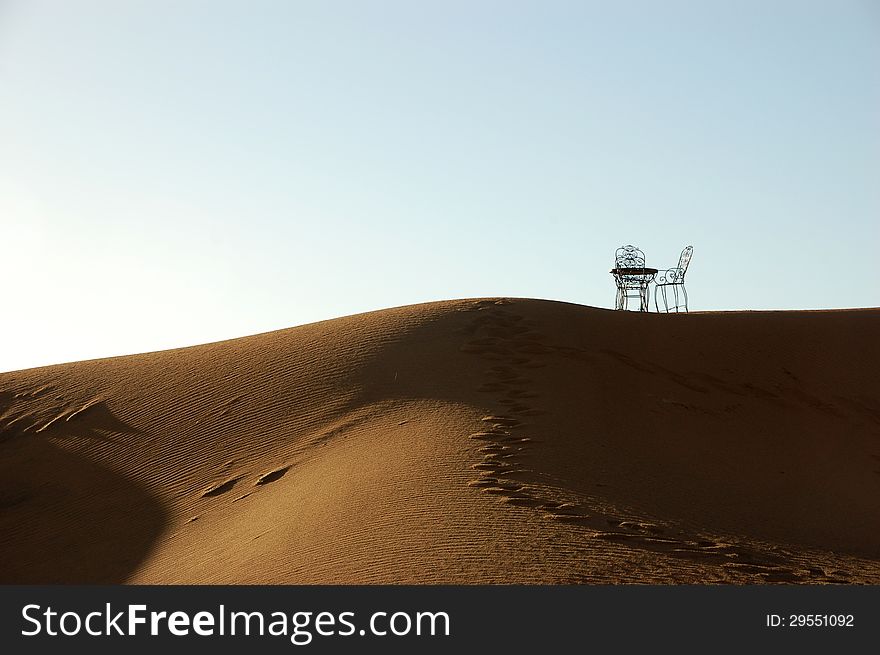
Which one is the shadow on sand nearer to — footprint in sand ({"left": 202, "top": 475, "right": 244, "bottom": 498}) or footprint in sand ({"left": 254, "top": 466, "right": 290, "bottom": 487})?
footprint in sand ({"left": 202, "top": 475, "right": 244, "bottom": 498})

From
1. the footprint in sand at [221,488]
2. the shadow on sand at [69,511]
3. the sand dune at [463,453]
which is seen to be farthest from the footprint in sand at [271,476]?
the shadow on sand at [69,511]

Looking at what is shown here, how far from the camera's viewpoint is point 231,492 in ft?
44.9

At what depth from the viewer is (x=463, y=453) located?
12781 mm

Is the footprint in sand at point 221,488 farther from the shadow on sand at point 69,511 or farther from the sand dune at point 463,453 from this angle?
the shadow on sand at point 69,511

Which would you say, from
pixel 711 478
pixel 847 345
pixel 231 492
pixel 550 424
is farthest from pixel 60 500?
pixel 847 345

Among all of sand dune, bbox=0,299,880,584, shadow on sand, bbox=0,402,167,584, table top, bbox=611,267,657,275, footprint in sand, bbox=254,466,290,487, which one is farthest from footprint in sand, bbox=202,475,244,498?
table top, bbox=611,267,657,275

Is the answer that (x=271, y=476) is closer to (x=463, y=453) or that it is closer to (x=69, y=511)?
(x=463, y=453)

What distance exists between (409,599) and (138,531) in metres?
7.03

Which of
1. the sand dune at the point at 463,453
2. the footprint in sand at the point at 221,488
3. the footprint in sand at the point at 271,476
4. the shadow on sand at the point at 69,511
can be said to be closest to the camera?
the sand dune at the point at 463,453

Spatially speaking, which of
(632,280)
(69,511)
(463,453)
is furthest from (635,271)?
(69,511)

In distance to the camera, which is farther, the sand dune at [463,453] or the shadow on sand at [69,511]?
the shadow on sand at [69,511]

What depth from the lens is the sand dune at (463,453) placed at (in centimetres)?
1012

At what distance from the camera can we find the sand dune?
1012cm

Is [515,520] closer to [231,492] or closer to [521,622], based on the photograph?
[521,622]
